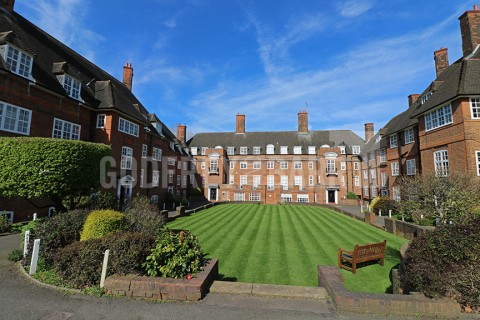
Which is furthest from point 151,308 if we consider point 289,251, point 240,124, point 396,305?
point 240,124

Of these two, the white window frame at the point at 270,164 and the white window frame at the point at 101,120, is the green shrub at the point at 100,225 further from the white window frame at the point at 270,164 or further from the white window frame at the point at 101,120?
the white window frame at the point at 270,164

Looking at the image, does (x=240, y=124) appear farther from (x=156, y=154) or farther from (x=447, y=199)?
(x=447, y=199)

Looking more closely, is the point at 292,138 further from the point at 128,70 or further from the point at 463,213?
the point at 463,213

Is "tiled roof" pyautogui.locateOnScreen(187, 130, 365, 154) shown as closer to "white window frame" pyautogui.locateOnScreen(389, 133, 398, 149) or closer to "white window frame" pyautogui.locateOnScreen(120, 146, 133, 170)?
"white window frame" pyautogui.locateOnScreen(389, 133, 398, 149)

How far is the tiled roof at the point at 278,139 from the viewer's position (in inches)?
2100

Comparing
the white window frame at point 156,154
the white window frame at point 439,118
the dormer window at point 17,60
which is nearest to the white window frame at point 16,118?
the dormer window at point 17,60

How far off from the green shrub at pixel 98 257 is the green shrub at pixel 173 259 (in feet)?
1.26

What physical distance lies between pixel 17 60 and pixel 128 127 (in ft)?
32.2

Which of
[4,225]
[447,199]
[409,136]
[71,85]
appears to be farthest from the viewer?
[409,136]

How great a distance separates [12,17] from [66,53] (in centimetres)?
493

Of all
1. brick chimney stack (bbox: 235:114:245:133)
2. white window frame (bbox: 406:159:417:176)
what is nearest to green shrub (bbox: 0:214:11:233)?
white window frame (bbox: 406:159:417:176)

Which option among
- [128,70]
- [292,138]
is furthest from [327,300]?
[292,138]

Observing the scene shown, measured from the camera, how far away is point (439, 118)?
68.7 ft

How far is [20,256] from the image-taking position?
858 cm
